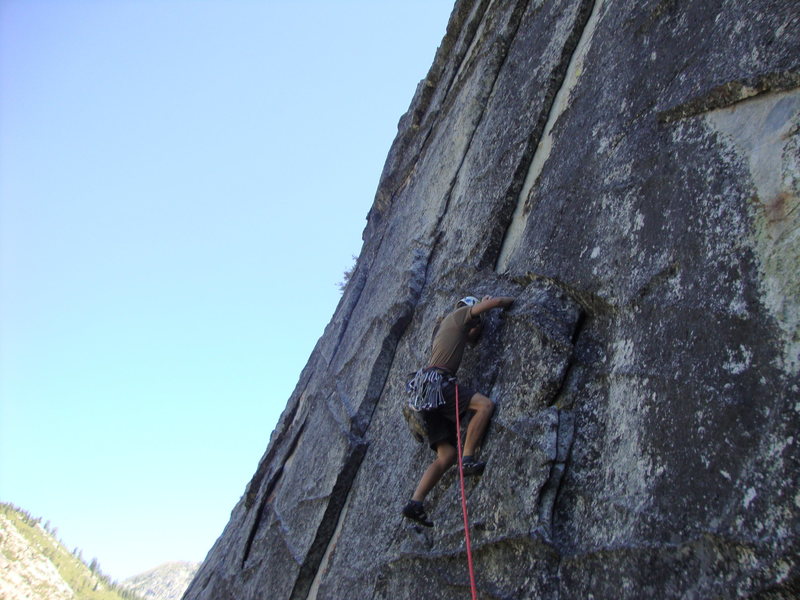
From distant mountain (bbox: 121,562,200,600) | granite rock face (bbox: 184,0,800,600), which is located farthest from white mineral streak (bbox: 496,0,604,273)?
distant mountain (bbox: 121,562,200,600)

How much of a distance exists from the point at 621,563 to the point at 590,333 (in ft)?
4.55

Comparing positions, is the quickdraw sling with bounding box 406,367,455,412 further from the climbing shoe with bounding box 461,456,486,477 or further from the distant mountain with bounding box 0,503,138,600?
the distant mountain with bounding box 0,503,138,600

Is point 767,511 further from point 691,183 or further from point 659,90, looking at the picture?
point 659,90

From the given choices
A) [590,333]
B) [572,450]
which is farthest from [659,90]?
[572,450]

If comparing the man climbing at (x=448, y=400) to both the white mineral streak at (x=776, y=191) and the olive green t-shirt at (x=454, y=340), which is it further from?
the white mineral streak at (x=776, y=191)

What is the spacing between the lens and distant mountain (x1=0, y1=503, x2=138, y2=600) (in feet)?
102

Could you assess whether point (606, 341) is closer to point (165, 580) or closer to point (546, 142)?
point (546, 142)

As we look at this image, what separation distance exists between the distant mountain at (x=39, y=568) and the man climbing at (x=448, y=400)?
3059 centimetres

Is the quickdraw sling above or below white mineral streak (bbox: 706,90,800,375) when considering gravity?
below

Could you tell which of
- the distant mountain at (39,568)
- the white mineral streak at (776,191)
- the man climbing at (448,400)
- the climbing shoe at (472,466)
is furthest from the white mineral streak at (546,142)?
the distant mountain at (39,568)

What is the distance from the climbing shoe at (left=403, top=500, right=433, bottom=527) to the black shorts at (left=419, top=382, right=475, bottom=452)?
1.47ft

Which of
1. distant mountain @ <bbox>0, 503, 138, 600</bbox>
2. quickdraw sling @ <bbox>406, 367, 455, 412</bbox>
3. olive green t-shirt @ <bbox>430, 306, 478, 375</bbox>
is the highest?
olive green t-shirt @ <bbox>430, 306, 478, 375</bbox>

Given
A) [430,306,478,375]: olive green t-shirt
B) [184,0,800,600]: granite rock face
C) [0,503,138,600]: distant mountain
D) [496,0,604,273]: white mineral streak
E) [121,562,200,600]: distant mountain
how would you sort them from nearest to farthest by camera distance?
[184,0,800,600]: granite rock face
[430,306,478,375]: olive green t-shirt
[496,0,604,273]: white mineral streak
[0,503,138,600]: distant mountain
[121,562,200,600]: distant mountain

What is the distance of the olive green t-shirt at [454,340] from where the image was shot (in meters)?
4.80
